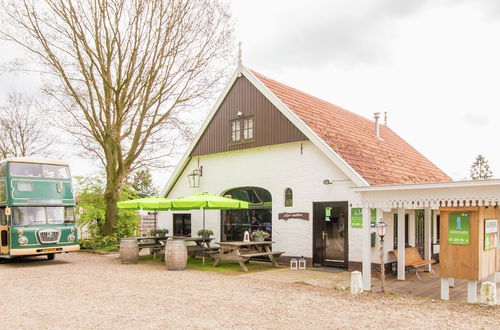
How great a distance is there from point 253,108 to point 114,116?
7.55 m

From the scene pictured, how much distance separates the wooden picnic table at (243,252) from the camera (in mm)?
13906

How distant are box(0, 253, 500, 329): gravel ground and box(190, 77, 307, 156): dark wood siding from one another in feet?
18.2

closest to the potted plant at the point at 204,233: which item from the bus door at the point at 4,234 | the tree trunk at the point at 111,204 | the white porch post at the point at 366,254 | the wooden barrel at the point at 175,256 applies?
the wooden barrel at the point at 175,256

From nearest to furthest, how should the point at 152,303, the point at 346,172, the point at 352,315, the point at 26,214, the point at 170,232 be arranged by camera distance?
the point at 352,315 → the point at 152,303 → the point at 346,172 → the point at 26,214 → the point at 170,232

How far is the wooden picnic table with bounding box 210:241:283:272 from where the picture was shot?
13906mm

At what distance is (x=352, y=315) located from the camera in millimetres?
8164

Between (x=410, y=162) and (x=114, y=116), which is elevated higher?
(x=114, y=116)

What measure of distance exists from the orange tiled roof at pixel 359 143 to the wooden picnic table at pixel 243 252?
396cm

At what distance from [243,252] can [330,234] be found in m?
2.93

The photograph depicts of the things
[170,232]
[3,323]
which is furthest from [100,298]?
[170,232]

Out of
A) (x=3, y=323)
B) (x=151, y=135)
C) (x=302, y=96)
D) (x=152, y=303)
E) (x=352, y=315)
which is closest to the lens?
(x=3, y=323)

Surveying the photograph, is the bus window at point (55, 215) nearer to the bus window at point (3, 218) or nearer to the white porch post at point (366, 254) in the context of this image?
the bus window at point (3, 218)

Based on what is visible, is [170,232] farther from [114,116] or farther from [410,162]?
[410,162]

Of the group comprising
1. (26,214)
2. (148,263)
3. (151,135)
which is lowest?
(148,263)
